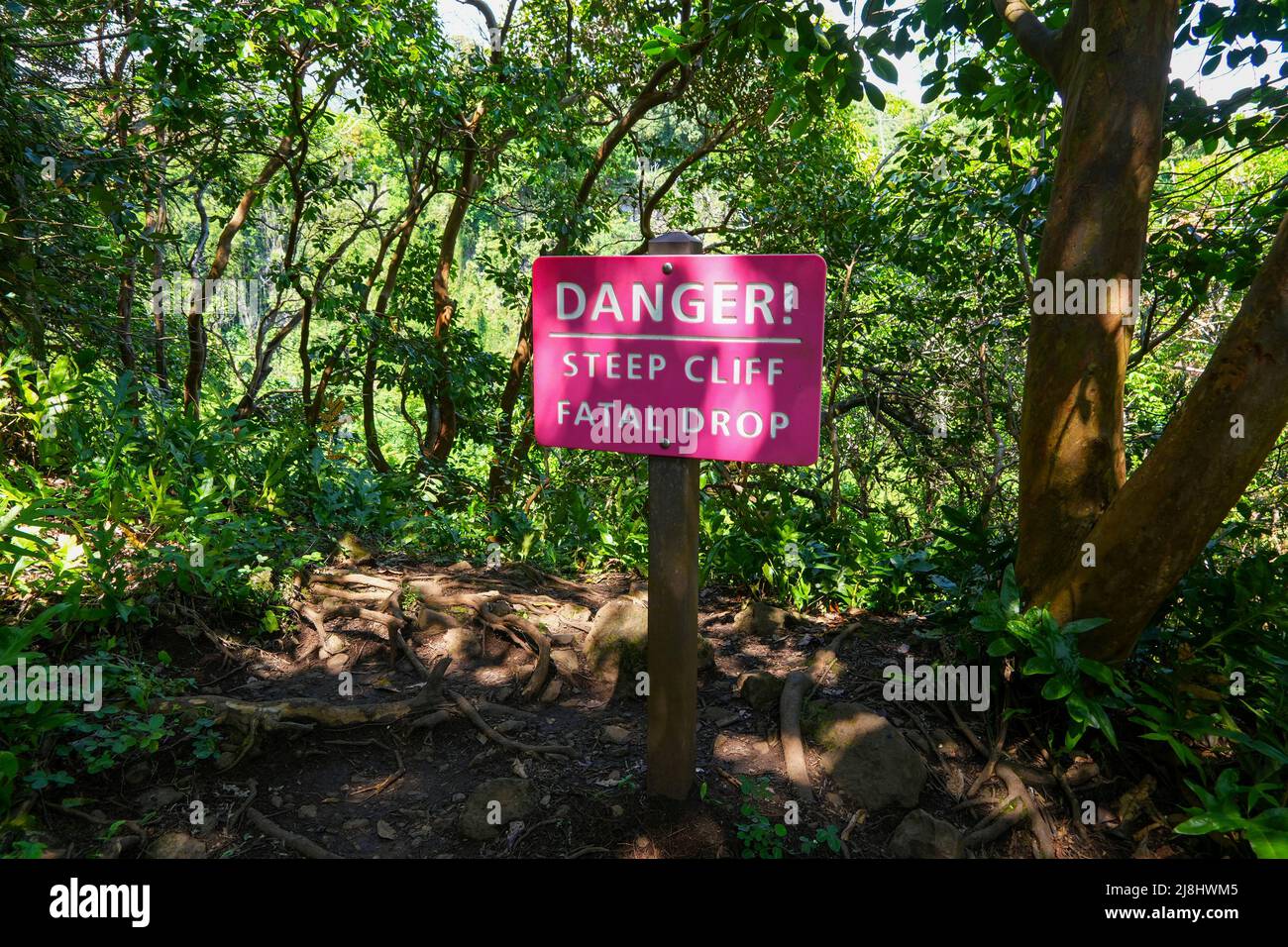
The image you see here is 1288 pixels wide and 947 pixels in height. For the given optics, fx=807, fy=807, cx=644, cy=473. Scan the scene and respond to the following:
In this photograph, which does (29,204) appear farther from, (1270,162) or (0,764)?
(1270,162)

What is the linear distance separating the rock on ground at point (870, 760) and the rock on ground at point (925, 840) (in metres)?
0.17

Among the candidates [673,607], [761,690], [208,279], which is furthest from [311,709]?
[208,279]

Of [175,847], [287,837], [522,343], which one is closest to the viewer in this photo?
[175,847]

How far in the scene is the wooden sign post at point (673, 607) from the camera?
2.48 m

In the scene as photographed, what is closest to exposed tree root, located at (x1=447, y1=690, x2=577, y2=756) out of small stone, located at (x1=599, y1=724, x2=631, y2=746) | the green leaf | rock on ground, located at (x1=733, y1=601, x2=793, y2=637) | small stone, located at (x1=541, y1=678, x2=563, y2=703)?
small stone, located at (x1=599, y1=724, x2=631, y2=746)

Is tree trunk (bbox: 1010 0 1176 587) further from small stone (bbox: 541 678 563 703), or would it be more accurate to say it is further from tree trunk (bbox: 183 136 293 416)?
tree trunk (bbox: 183 136 293 416)

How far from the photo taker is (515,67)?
723 centimetres

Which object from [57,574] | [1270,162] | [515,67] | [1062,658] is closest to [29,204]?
[57,574]

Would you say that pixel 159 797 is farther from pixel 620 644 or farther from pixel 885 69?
pixel 885 69

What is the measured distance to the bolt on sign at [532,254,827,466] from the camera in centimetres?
224

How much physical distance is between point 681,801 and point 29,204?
14.8ft

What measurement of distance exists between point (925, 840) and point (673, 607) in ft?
3.90

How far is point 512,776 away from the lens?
2947mm
